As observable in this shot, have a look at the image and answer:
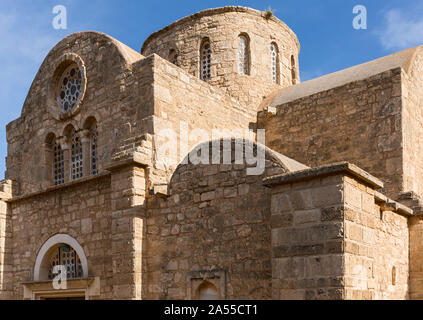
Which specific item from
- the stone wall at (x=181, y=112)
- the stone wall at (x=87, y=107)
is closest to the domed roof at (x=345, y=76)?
the stone wall at (x=181, y=112)

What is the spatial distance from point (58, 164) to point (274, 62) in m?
7.32

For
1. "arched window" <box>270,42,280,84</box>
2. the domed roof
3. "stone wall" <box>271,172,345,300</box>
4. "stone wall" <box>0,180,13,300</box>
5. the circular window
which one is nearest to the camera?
"stone wall" <box>271,172,345,300</box>

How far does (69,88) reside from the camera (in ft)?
37.2

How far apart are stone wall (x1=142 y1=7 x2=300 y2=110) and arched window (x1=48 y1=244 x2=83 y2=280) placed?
6597 millimetres

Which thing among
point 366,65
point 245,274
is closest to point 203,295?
point 245,274

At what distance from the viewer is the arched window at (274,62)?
14938 mm

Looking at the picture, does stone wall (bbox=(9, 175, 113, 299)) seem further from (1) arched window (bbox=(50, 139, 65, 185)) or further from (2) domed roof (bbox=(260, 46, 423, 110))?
(2) domed roof (bbox=(260, 46, 423, 110))

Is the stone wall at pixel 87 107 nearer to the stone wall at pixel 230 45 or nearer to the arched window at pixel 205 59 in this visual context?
the stone wall at pixel 230 45

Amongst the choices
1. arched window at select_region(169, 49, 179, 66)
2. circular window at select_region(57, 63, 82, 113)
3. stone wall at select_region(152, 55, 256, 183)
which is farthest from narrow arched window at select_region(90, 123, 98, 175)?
arched window at select_region(169, 49, 179, 66)

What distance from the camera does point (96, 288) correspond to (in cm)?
862

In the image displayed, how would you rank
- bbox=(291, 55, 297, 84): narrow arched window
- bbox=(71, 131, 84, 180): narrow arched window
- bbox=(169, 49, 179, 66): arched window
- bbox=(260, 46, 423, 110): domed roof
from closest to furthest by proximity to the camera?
bbox=(71, 131, 84, 180): narrow arched window, bbox=(260, 46, 423, 110): domed roof, bbox=(169, 49, 179, 66): arched window, bbox=(291, 55, 297, 84): narrow arched window

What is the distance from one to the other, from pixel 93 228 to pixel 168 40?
809 centimetres

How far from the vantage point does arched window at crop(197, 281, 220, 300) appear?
6933 millimetres

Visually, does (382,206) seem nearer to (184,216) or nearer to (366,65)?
(184,216)
